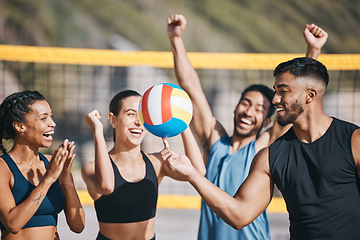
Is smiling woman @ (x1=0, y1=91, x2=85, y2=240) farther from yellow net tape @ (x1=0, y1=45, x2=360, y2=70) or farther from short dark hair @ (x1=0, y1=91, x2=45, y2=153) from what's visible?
yellow net tape @ (x1=0, y1=45, x2=360, y2=70)

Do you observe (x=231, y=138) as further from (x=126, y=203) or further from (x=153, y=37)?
(x=153, y=37)

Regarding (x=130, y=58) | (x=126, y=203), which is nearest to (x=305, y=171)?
(x=126, y=203)

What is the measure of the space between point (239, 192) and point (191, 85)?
4.13 feet

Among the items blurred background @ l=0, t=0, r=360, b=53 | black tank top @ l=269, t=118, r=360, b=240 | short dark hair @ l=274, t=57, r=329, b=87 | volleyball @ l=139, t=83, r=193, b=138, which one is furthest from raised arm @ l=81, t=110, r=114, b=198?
blurred background @ l=0, t=0, r=360, b=53

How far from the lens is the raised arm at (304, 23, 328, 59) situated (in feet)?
11.3

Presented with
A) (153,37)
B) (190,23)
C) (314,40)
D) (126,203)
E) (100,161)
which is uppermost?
(190,23)

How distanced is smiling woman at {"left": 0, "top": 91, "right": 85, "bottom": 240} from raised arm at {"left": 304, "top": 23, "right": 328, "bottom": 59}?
6.09 feet

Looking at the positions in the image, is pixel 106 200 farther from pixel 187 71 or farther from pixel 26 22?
pixel 26 22

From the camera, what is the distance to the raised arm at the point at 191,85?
3.71 metres

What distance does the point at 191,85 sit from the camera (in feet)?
12.2

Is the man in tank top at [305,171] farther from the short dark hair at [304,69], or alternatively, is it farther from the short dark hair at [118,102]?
the short dark hair at [118,102]

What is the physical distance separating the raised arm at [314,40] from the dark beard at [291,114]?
3.13 feet

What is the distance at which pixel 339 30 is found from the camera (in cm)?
1577

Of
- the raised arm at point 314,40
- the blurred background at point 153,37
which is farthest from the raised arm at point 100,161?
the blurred background at point 153,37
